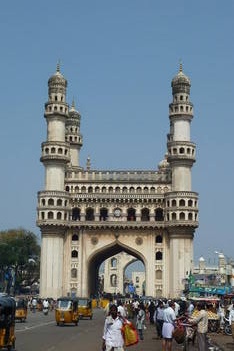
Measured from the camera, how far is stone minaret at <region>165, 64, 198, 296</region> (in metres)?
67.6

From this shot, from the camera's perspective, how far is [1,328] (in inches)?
698

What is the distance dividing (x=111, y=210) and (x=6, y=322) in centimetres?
5393

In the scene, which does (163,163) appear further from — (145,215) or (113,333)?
(113,333)

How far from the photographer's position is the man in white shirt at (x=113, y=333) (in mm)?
13828

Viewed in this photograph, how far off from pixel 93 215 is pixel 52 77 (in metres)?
15.7

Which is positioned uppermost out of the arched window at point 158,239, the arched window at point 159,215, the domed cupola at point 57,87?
the domed cupola at point 57,87

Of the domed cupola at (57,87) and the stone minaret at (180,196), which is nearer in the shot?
the stone minaret at (180,196)

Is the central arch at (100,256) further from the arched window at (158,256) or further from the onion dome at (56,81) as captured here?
the onion dome at (56,81)

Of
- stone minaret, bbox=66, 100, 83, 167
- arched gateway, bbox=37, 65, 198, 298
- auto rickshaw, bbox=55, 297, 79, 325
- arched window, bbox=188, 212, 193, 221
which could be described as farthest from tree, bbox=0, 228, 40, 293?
auto rickshaw, bbox=55, 297, 79, 325

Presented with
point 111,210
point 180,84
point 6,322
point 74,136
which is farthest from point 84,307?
point 74,136

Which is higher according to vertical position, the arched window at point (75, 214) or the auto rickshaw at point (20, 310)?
the arched window at point (75, 214)

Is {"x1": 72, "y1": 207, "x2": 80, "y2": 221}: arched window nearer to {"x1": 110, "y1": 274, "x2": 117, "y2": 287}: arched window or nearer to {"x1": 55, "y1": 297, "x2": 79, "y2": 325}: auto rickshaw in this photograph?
{"x1": 55, "y1": 297, "x2": 79, "y2": 325}: auto rickshaw

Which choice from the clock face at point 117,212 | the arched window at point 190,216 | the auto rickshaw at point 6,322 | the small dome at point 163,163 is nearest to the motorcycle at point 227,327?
the auto rickshaw at point 6,322

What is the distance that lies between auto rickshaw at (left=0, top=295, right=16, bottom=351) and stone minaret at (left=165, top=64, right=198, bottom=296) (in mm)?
49828
